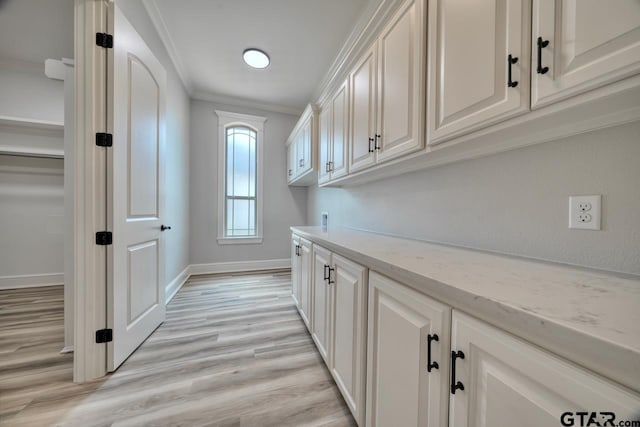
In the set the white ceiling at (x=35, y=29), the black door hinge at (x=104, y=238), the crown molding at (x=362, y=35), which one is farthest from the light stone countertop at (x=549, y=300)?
the white ceiling at (x=35, y=29)

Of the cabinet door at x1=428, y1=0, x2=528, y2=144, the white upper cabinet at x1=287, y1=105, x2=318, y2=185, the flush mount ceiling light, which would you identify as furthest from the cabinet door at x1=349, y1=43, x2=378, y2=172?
the flush mount ceiling light

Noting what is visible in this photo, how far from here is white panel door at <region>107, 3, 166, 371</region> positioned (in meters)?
1.45

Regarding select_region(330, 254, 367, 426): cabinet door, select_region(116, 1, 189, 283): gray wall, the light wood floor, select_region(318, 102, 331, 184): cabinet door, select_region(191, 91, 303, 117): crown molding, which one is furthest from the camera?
select_region(191, 91, 303, 117): crown molding

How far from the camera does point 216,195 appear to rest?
3719mm

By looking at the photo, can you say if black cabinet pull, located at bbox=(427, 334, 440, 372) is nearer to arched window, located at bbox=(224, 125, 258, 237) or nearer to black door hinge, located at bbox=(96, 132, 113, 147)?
black door hinge, located at bbox=(96, 132, 113, 147)

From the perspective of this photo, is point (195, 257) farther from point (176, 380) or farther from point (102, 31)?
point (102, 31)

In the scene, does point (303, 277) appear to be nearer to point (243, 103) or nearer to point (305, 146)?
point (305, 146)

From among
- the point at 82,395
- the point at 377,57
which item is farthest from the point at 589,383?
the point at 82,395

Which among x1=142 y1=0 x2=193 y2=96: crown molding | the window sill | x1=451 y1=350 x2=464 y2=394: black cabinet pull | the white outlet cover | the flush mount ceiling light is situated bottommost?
the window sill

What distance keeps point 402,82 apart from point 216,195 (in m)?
3.36

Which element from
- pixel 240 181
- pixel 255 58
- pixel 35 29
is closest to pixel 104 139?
pixel 255 58

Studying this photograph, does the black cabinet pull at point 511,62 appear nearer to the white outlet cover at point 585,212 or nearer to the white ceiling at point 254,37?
the white outlet cover at point 585,212

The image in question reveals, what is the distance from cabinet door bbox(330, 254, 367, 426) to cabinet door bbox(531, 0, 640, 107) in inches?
33.4

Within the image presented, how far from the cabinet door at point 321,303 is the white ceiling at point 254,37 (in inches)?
82.1
